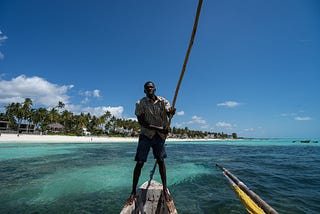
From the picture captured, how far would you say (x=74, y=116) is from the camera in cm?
8200

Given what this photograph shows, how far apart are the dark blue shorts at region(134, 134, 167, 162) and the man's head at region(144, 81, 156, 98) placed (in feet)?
2.66

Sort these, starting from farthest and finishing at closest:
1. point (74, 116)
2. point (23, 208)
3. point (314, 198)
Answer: point (74, 116), point (314, 198), point (23, 208)

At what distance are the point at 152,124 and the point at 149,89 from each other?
0.69 metres

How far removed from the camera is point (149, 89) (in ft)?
11.9

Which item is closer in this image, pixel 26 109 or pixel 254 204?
pixel 254 204

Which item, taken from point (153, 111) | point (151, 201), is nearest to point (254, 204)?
point (151, 201)

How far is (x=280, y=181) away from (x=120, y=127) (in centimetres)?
9362

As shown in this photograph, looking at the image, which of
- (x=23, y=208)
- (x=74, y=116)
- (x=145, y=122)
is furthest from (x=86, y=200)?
(x=74, y=116)

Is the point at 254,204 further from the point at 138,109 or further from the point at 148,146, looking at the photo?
the point at 138,109

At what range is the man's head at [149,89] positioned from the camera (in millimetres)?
3629

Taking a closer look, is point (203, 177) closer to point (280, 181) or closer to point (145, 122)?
point (280, 181)

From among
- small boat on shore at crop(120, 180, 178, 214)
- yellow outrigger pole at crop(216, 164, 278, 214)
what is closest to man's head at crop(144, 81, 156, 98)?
small boat on shore at crop(120, 180, 178, 214)

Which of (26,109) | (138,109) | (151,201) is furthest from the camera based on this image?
(26,109)

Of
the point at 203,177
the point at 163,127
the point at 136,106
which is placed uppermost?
the point at 136,106
